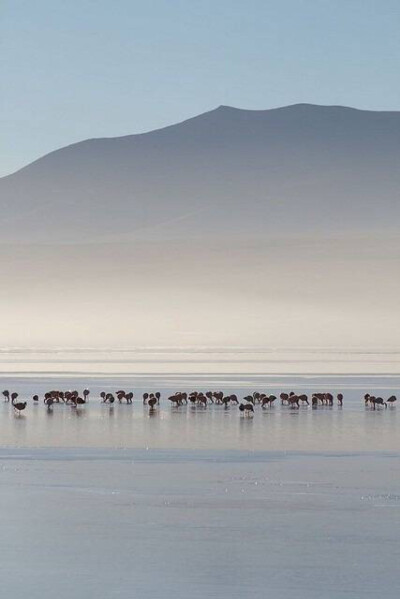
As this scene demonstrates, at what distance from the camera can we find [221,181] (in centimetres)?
17000

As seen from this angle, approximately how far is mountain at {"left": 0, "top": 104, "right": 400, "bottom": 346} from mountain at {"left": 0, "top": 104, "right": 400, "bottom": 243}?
0.70ft

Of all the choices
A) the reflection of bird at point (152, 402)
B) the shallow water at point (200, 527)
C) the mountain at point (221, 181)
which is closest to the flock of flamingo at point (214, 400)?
the reflection of bird at point (152, 402)

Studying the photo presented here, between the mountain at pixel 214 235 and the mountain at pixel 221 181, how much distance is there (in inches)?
8.4

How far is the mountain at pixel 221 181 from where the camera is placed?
155 meters

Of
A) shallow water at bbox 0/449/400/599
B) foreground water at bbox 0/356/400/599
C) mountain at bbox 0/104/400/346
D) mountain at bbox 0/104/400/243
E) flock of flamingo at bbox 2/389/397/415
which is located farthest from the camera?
mountain at bbox 0/104/400/243

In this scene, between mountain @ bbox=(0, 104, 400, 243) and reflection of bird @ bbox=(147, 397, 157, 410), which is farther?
mountain @ bbox=(0, 104, 400, 243)

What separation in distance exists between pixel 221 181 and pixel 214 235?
2440 cm

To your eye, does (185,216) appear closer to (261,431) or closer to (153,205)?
(153,205)

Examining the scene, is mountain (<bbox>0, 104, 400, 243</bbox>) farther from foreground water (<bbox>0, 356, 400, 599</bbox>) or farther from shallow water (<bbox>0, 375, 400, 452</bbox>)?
foreground water (<bbox>0, 356, 400, 599</bbox>)

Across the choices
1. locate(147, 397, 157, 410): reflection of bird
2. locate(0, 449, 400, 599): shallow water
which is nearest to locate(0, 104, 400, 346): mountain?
locate(147, 397, 157, 410): reflection of bird

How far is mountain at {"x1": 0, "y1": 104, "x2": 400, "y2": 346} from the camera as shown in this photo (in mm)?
75625

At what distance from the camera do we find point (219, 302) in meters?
92.4

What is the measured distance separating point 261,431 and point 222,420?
1.77 meters

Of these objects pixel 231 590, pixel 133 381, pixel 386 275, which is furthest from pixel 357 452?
pixel 386 275
